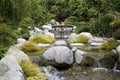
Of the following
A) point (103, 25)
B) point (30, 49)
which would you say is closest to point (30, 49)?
point (30, 49)

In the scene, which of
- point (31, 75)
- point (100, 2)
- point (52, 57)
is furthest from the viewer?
point (100, 2)

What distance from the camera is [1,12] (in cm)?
1027

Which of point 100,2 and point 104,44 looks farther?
point 100,2

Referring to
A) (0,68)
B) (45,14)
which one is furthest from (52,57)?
(45,14)

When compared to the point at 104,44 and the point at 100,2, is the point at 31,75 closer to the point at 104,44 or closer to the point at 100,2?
the point at 104,44

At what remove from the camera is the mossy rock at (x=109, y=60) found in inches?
396

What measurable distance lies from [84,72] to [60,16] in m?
13.6

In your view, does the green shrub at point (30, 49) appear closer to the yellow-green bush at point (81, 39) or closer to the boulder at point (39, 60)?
the boulder at point (39, 60)

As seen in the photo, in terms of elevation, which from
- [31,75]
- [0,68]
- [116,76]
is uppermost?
[0,68]

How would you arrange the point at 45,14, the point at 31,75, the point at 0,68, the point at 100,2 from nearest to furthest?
the point at 0,68, the point at 31,75, the point at 100,2, the point at 45,14

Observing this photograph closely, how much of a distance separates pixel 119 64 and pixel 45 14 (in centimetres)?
1202

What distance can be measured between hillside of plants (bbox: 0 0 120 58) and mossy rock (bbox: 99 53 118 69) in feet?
5.97

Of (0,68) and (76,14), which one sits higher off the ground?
(0,68)

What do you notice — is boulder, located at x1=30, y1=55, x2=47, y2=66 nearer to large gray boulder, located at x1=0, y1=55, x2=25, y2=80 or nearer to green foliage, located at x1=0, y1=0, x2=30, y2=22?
green foliage, located at x1=0, y1=0, x2=30, y2=22
